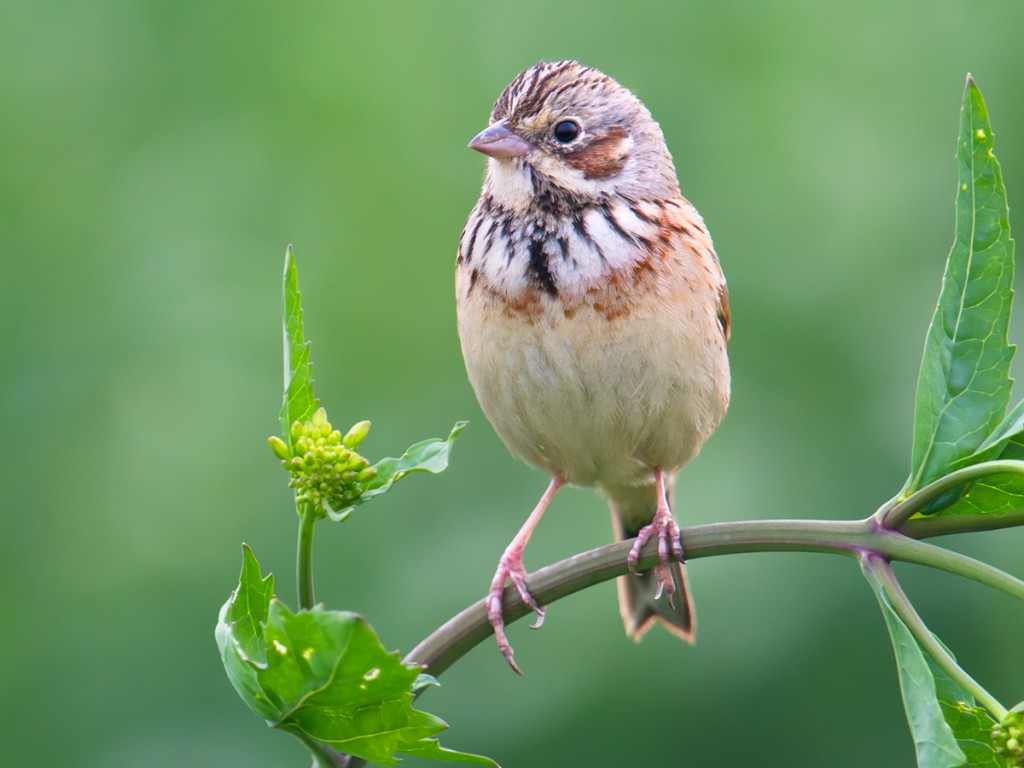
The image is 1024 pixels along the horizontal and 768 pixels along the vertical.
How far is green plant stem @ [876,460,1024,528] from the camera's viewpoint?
217 cm

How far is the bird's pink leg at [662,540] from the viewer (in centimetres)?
253

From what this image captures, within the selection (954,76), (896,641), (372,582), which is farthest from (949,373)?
(954,76)

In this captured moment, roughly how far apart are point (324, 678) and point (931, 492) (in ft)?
3.14

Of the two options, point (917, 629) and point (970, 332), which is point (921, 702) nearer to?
point (917, 629)

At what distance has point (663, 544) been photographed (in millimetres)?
2865

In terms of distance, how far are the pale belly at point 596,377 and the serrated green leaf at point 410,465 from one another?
1.31 meters

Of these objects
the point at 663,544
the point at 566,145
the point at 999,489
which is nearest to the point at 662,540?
the point at 663,544

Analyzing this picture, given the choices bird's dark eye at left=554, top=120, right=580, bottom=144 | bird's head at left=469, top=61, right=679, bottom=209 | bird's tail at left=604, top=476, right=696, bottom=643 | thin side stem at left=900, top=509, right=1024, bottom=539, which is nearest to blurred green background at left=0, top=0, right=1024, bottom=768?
bird's tail at left=604, top=476, right=696, bottom=643

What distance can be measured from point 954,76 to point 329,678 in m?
4.48

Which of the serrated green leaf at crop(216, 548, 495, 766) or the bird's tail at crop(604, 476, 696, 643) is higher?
the serrated green leaf at crop(216, 548, 495, 766)

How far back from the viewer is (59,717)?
15.3ft

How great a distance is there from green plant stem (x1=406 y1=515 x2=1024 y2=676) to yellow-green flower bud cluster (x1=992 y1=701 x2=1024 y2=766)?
0.62 feet

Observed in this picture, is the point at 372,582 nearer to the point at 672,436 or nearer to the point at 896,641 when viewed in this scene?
the point at 672,436

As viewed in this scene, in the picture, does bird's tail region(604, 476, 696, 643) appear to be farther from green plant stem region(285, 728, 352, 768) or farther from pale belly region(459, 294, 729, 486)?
green plant stem region(285, 728, 352, 768)
